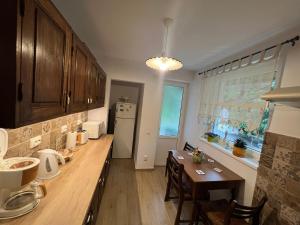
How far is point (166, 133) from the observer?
13.1ft

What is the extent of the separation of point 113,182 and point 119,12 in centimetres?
277

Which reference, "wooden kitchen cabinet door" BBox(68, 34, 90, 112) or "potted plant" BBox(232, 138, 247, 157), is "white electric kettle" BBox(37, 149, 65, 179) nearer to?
"wooden kitchen cabinet door" BBox(68, 34, 90, 112)

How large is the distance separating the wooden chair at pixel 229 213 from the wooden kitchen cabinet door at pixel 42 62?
5.63 ft

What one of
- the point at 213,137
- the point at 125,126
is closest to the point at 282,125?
the point at 213,137

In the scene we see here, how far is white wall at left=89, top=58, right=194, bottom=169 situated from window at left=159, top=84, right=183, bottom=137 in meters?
0.32

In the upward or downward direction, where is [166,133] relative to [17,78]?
downward

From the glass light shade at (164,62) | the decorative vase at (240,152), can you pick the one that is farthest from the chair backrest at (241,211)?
the glass light shade at (164,62)

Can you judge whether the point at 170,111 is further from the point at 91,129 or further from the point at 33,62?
the point at 33,62

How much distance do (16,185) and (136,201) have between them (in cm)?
202

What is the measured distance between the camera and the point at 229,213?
1474mm

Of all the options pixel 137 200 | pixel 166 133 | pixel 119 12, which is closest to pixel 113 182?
pixel 137 200

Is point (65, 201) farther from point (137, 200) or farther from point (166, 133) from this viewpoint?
point (166, 133)

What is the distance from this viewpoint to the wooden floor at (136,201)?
7.11ft

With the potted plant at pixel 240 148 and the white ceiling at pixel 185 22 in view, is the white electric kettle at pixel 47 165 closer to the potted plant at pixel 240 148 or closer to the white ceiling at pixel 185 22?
the white ceiling at pixel 185 22
